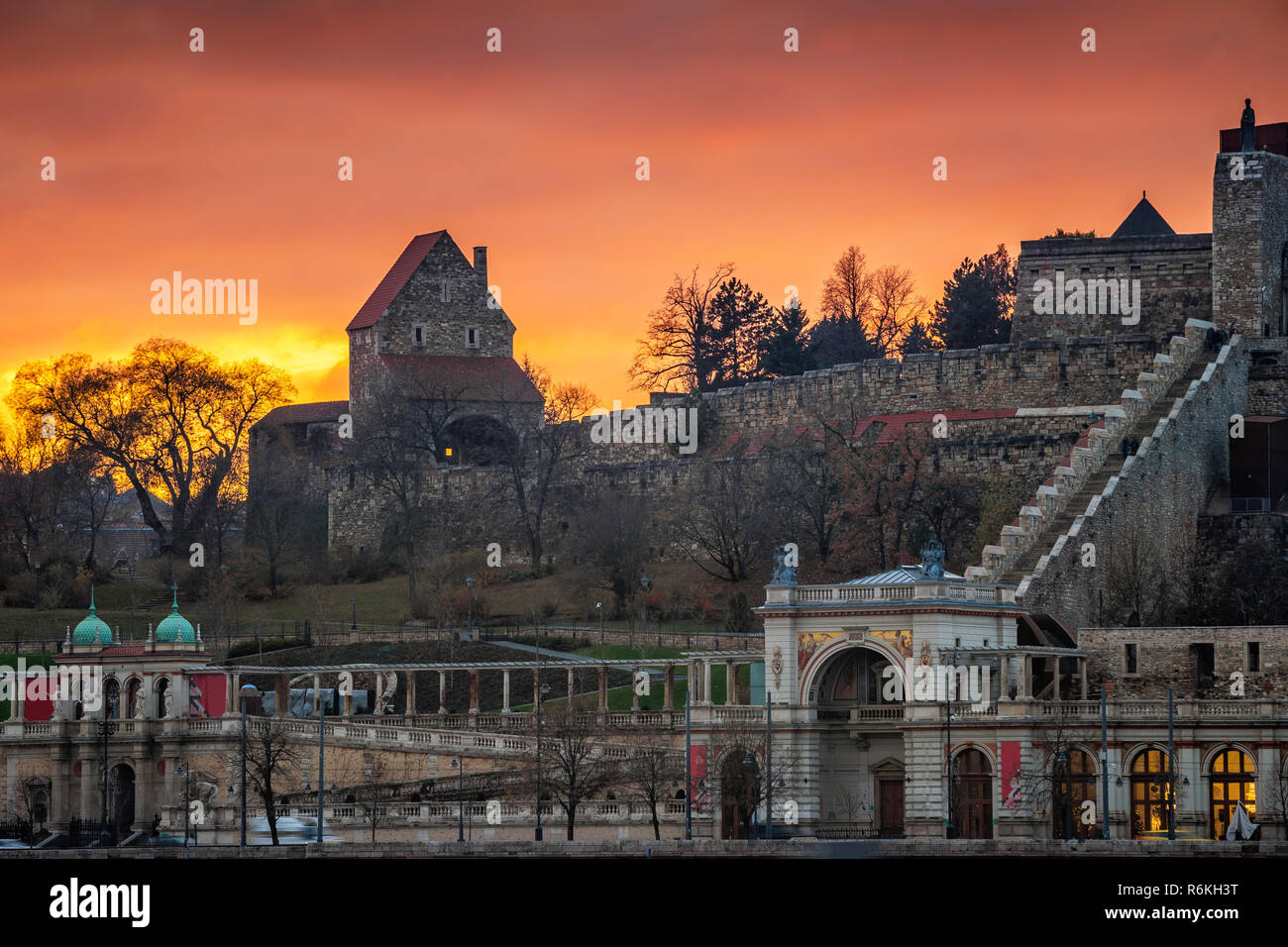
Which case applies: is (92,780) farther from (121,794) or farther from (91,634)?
(91,634)

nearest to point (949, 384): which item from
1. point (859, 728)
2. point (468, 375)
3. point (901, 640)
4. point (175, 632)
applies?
point (468, 375)

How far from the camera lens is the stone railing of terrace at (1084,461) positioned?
355 ft

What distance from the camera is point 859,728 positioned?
3777 inches

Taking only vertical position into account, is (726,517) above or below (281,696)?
above

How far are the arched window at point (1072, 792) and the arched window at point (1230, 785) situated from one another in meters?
3.21

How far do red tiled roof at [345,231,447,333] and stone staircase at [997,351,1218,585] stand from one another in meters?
51.5

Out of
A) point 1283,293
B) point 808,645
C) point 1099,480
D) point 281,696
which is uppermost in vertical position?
point 1283,293

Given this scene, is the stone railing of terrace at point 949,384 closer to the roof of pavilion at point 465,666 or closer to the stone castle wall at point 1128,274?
the stone castle wall at point 1128,274

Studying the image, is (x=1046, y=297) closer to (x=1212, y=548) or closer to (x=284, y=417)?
(x=1212, y=548)

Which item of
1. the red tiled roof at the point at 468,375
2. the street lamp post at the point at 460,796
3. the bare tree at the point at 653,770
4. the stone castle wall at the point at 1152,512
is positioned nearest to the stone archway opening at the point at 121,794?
the street lamp post at the point at 460,796

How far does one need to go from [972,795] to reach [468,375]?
66.4 meters
